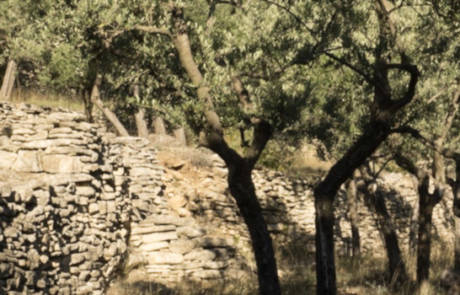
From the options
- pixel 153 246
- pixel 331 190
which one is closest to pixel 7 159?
pixel 153 246

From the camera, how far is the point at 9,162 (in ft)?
47.3

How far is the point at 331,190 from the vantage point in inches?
494

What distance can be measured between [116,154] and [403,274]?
8719 millimetres

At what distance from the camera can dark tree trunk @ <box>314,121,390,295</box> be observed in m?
12.0

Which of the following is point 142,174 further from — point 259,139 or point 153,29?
point 153,29

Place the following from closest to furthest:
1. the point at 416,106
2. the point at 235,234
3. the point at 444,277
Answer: the point at 444,277 < the point at 416,106 < the point at 235,234

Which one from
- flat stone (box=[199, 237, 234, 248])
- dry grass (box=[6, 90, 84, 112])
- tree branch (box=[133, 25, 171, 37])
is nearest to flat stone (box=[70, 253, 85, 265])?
flat stone (box=[199, 237, 234, 248])

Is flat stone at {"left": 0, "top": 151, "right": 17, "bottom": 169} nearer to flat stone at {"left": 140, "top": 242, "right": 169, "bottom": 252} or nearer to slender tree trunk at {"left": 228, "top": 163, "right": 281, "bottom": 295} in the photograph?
flat stone at {"left": 140, "top": 242, "right": 169, "bottom": 252}

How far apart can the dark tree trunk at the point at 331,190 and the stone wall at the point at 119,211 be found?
17.3 feet

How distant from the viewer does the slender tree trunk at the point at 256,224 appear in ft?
40.1

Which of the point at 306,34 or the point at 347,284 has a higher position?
the point at 306,34

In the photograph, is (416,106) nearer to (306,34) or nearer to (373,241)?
→ (306,34)

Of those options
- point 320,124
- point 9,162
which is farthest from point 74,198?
point 320,124

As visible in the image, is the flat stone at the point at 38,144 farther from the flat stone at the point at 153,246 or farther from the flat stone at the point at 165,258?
the flat stone at the point at 165,258
